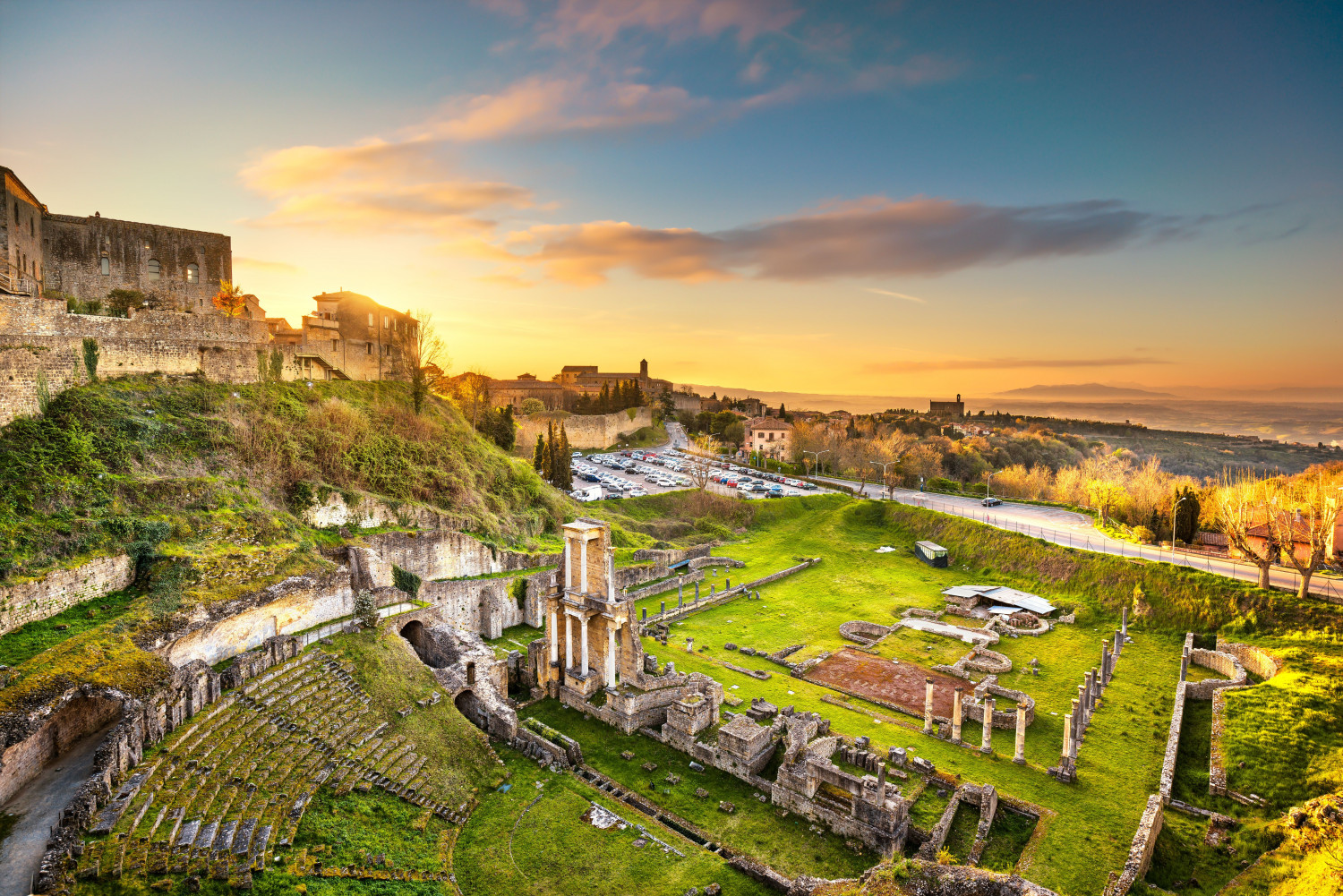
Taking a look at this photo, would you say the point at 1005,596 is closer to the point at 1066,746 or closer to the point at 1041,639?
the point at 1041,639

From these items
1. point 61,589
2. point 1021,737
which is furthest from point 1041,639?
point 61,589

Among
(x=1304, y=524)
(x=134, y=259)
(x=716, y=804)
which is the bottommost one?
(x=716, y=804)

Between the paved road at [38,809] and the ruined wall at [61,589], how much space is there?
4445 mm

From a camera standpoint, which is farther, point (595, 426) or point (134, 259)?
point (595, 426)

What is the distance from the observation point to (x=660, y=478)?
63062mm

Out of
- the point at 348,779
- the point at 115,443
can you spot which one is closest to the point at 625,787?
the point at 348,779

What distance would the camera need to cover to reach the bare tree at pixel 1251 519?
31.3m

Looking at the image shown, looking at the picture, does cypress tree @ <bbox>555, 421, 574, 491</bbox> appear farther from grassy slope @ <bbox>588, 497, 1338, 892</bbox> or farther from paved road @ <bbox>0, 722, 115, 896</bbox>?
paved road @ <bbox>0, 722, 115, 896</bbox>

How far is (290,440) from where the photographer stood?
28797 mm

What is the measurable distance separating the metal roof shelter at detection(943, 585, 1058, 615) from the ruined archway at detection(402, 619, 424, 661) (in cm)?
2839

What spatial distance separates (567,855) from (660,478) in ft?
158

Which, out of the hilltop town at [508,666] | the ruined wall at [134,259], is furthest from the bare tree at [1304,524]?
the ruined wall at [134,259]

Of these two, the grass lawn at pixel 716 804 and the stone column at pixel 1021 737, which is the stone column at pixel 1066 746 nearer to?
the stone column at pixel 1021 737

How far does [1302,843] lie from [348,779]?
2234cm
